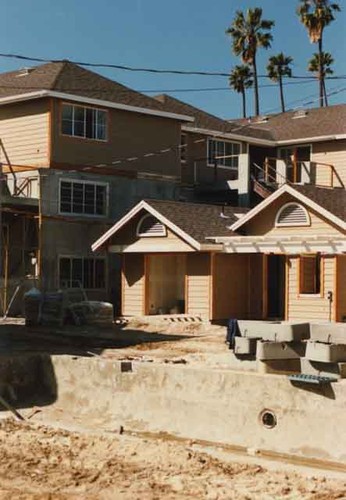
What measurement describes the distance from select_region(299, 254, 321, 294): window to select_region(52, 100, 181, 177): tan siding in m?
9.94

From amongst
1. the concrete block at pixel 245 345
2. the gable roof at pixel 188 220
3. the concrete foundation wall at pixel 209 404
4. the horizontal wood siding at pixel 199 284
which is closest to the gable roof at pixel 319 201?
the gable roof at pixel 188 220

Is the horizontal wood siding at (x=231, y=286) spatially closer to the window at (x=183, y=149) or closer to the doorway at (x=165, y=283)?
the doorway at (x=165, y=283)

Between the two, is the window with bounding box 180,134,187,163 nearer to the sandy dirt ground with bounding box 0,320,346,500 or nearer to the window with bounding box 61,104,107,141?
the window with bounding box 61,104,107,141

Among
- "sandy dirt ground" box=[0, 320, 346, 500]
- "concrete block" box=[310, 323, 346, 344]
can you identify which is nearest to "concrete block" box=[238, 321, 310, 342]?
"concrete block" box=[310, 323, 346, 344]

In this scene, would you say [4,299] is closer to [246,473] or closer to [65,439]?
[65,439]

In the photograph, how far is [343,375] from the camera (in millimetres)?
14047

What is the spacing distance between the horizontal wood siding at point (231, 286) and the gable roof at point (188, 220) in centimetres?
100

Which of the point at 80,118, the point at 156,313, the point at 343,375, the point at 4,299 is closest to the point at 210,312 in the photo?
the point at 156,313

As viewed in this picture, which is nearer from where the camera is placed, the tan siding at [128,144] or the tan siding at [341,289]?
the tan siding at [341,289]

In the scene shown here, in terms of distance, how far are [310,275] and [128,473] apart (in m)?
15.8

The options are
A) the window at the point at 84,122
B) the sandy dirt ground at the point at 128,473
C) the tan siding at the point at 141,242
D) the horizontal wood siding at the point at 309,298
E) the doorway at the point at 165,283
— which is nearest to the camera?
the sandy dirt ground at the point at 128,473

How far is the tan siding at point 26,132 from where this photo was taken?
30922mm

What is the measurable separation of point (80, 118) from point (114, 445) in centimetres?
2068

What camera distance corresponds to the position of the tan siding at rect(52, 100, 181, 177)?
31.3 m
